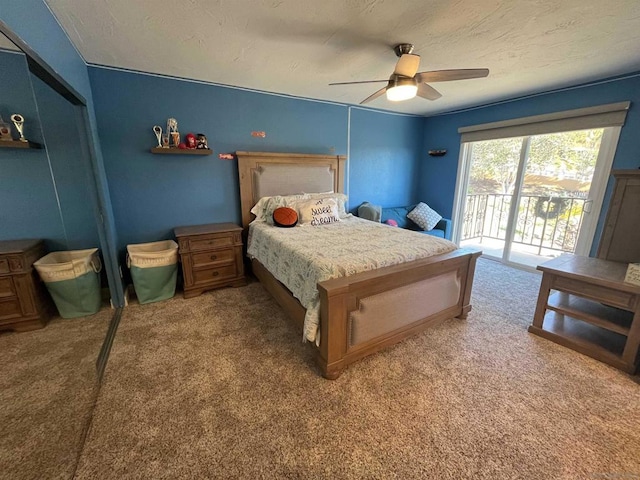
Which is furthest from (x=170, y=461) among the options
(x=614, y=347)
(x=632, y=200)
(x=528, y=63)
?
(x=528, y=63)

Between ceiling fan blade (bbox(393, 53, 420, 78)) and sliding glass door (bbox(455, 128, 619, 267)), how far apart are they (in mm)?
2634

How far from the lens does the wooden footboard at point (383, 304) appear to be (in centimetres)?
167

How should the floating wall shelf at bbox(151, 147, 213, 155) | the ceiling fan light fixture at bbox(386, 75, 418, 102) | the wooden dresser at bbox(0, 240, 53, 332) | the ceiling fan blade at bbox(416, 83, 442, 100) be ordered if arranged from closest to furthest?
the wooden dresser at bbox(0, 240, 53, 332) < the ceiling fan light fixture at bbox(386, 75, 418, 102) < the ceiling fan blade at bbox(416, 83, 442, 100) < the floating wall shelf at bbox(151, 147, 213, 155)

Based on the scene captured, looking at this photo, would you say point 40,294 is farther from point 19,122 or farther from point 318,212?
point 318,212

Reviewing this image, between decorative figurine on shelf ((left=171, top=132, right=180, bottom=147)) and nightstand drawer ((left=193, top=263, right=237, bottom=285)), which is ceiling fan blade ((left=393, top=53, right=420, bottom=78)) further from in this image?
nightstand drawer ((left=193, top=263, right=237, bottom=285))

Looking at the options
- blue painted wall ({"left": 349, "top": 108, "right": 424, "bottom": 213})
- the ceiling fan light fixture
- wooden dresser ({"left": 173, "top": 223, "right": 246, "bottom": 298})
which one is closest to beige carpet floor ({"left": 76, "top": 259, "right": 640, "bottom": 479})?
wooden dresser ({"left": 173, "top": 223, "right": 246, "bottom": 298})

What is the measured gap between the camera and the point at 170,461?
124 cm

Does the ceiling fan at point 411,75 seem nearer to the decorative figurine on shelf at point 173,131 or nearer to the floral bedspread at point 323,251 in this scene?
the floral bedspread at point 323,251

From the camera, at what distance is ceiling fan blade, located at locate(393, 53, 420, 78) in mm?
1863

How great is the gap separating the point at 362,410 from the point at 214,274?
2.14m

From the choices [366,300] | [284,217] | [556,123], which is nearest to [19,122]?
[284,217]

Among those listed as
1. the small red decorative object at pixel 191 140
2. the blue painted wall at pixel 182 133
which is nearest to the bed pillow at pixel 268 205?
the blue painted wall at pixel 182 133

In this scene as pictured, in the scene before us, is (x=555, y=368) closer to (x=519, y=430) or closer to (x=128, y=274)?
(x=519, y=430)

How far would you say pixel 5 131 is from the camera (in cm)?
128
